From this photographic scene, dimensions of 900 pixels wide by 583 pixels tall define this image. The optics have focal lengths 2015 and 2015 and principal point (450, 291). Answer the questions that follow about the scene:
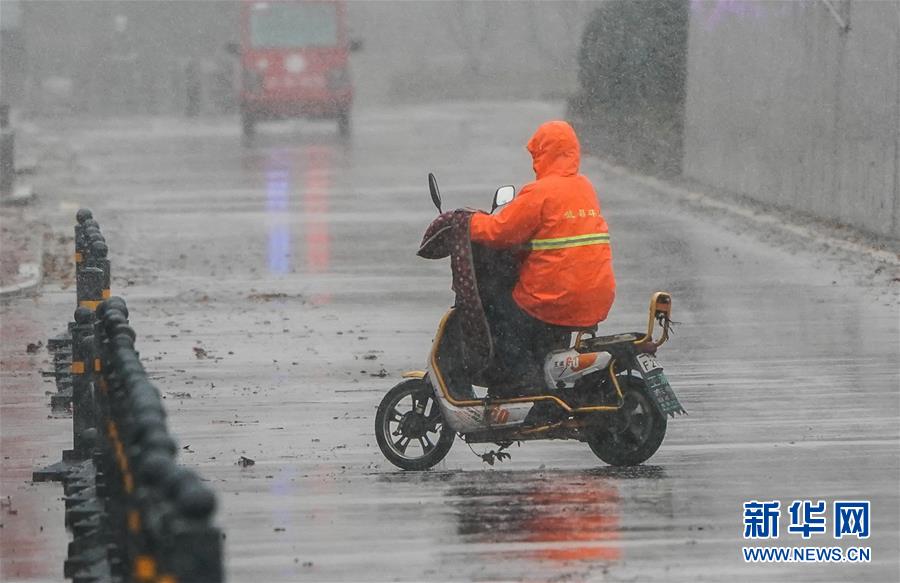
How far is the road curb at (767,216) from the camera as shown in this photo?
61.5 ft

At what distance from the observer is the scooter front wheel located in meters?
9.38

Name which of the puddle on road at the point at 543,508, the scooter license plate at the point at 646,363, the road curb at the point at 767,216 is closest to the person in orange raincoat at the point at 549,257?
the scooter license plate at the point at 646,363

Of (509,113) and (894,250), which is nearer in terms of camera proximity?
(894,250)

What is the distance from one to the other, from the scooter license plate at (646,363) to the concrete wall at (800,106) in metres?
10.4

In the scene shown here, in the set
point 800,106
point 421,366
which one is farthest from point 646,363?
point 800,106

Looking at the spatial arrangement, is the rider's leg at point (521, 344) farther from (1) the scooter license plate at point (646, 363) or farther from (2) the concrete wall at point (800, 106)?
(2) the concrete wall at point (800, 106)

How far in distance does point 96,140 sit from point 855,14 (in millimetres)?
22661

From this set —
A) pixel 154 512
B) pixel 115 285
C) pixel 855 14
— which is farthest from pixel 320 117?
pixel 154 512

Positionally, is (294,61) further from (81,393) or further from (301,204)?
(81,393)

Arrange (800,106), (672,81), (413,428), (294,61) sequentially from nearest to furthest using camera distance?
(413,428)
(800,106)
(672,81)
(294,61)

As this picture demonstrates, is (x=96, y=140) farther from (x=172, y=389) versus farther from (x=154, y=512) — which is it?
(x=154, y=512)

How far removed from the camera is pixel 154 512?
4.60 m

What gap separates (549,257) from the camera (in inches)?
357

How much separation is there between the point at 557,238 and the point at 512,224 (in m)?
0.23
